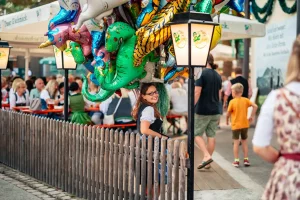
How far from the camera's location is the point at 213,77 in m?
8.49

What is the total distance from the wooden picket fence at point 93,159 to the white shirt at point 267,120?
194cm

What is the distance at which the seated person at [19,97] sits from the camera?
11.8m

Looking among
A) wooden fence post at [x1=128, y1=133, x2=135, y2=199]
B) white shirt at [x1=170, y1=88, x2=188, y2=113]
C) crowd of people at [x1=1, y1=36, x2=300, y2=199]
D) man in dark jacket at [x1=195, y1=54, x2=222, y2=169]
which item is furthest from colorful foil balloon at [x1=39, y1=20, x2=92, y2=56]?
white shirt at [x1=170, y1=88, x2=188, y2=113]

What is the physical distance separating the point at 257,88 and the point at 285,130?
43.0ft

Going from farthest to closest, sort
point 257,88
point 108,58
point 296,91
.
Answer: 1. point 257,88
2. point 108,58
3. point 296,91

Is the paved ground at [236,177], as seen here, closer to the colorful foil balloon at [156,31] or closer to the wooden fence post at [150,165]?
the wooden fence post at [150,165]

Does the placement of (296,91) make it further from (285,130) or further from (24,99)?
(24,99)

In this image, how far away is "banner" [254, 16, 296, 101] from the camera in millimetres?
14430

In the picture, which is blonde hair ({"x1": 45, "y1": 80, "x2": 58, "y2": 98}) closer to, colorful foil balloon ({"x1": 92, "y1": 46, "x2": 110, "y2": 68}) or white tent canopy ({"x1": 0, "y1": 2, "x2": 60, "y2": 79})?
white tent canopy ({"x1": 0, "y1": 2, "x2": 60, "y2": 79})

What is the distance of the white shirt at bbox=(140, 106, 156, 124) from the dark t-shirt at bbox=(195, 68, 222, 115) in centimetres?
258

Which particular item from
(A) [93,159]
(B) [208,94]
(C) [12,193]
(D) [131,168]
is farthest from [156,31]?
(C) [12,193]

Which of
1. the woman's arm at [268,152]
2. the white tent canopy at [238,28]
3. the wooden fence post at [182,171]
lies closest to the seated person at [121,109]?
the white tent canopy at [238,28]

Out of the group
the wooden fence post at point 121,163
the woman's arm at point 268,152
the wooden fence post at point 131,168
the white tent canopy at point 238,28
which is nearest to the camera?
the woman's arm at point 268,152

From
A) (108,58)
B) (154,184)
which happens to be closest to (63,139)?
(108,58)
